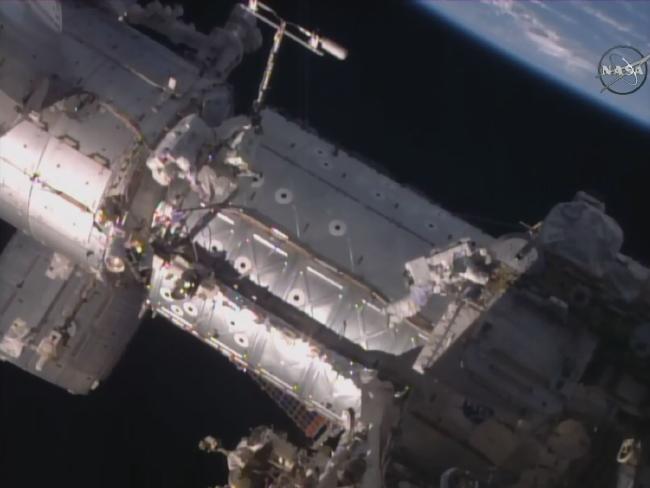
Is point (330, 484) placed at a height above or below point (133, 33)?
below

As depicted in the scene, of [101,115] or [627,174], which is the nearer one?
[101,115]

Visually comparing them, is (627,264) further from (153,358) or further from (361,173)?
(153,358)

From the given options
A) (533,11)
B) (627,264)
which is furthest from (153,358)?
(533,11)

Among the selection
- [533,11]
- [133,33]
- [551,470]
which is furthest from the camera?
[533,11]

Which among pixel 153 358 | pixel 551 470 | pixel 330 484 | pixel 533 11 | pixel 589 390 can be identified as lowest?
pixel 153 358

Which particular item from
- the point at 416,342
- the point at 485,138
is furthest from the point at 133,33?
the point at 485,138

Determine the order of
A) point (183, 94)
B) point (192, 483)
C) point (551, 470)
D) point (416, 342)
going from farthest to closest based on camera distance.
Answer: point (192, 483) → point (183, 94) → point (416, 342) → point (551, 470)

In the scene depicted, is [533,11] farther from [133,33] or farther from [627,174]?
[133,33]
